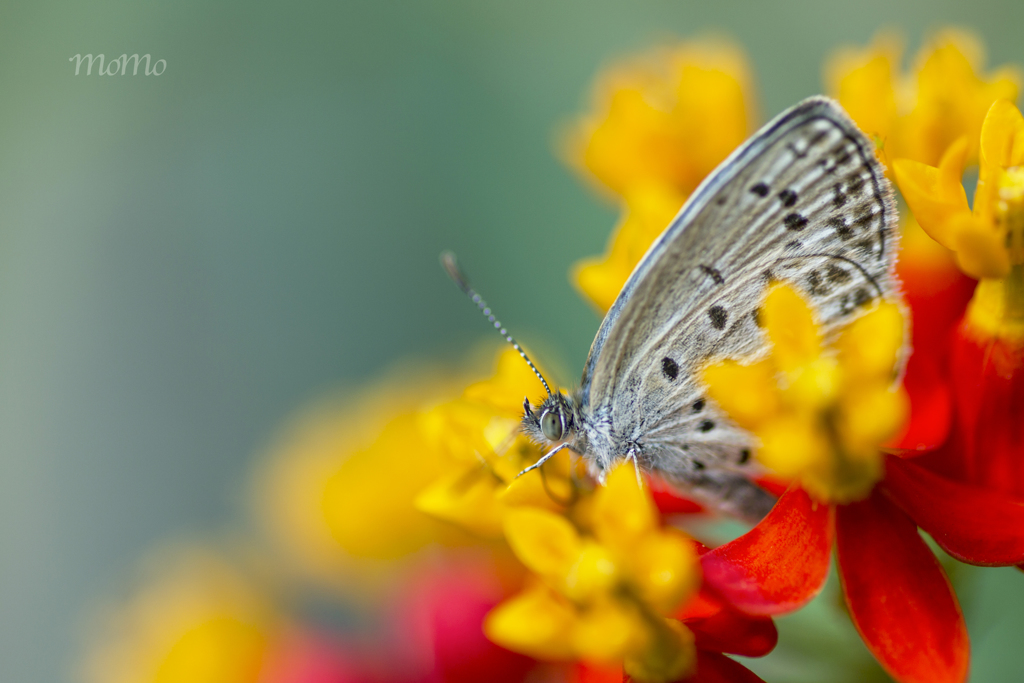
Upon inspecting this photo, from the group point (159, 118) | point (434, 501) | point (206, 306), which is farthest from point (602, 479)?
point (159, 118)

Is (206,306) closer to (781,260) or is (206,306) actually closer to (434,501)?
(434,501)

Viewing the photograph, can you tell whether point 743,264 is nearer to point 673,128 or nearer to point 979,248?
point 979,248

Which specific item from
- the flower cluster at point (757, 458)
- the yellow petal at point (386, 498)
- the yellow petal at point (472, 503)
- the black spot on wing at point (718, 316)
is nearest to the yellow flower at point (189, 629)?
the flower cluster at point (757, 458)

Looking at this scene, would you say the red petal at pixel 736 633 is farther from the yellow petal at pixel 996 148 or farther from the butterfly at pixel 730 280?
the yellow petal at pixel 996 148

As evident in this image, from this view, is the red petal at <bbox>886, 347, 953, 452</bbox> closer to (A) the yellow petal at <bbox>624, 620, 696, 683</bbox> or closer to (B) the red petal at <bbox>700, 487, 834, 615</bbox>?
(B) the red petal at <bbox>700, 487, 834, 615</bbox>

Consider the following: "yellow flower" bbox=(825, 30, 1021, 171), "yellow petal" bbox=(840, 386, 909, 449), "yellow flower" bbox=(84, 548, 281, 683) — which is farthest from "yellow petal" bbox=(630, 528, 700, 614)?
"yellow flower" bbox=(84, 548, 281, 683)

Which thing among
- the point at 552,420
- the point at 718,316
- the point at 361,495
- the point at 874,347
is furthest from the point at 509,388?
the point at 361,495
